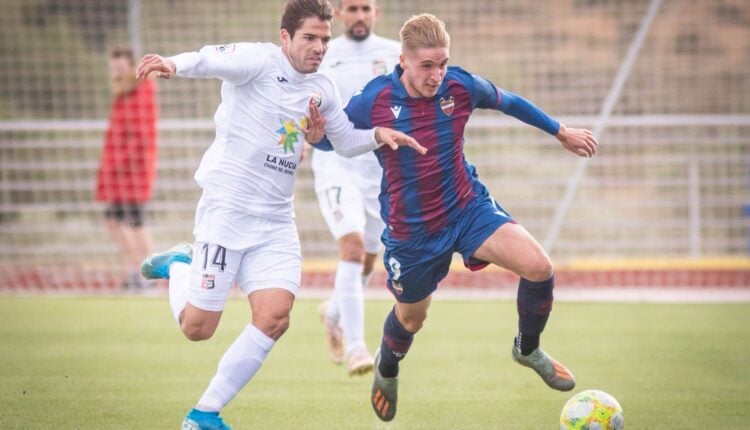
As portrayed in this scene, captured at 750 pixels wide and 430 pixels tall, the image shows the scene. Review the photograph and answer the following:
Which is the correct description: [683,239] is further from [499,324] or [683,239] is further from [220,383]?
[220,383]

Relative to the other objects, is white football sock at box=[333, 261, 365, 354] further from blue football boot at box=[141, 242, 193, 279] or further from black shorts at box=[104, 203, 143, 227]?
black shorts at box=[104, 203, 143, 227]

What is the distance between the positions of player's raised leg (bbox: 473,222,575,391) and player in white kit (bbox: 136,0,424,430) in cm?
63

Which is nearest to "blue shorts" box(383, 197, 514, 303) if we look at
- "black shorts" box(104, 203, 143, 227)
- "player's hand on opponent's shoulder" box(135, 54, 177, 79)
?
"player's hand on opponent's shoulder" box(135, 54, 177, 79)

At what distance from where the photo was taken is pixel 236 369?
508 centimetres

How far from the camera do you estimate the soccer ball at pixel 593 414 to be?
5062 millimetres

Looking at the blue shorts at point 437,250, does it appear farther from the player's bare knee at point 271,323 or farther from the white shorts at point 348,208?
the white shorts at point 348,208

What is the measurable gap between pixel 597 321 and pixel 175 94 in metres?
6.77

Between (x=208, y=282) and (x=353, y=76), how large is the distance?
269cm

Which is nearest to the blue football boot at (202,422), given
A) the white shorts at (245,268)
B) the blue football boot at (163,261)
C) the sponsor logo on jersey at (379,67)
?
the white shorts at (245,268)

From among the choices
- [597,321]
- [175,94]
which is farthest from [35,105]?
[597,321]

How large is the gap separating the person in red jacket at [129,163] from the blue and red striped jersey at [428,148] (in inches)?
244

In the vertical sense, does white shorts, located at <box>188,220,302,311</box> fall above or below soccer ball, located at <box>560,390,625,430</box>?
above

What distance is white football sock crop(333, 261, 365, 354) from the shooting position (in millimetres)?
6914

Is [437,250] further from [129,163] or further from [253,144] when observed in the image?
[129,163]
